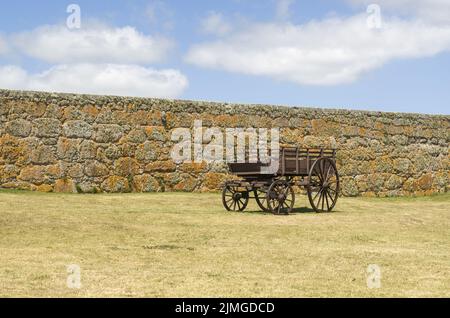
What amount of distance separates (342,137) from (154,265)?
11.8 meters

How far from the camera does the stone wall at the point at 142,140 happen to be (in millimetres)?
15508

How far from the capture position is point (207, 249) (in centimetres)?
901

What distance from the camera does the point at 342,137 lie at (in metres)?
18.7

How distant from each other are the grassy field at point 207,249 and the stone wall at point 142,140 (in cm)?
108

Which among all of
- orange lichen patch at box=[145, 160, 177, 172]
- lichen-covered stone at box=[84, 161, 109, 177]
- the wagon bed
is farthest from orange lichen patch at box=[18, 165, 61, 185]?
the wagon bed

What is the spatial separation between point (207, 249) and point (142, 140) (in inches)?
308

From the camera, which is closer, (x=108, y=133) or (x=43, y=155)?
(x=43, y=155)

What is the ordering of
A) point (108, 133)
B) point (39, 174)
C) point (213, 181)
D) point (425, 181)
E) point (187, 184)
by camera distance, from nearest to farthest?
point (39, 174) → point (108, 133) → point (187, 184) → point (213, 181) → point (425, 181)

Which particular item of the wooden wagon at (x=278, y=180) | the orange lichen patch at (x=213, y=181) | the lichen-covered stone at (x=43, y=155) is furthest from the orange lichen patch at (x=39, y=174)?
the wooden wagon at (x=278, y=180)

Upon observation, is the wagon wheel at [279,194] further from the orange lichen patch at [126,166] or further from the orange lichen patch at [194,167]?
the orange lichen patch at [126,166]

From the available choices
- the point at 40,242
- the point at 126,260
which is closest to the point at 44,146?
the point at 40,242

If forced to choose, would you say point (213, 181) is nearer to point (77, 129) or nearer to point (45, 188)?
Result: point (77, 129)

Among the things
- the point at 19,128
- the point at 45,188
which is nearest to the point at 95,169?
the point at 45,188

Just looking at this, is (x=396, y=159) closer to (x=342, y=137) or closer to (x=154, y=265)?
(x=342, y=137)
